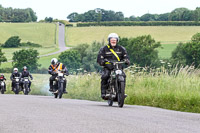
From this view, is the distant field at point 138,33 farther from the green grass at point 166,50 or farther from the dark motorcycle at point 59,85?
the dark motorcycle at point 59,85

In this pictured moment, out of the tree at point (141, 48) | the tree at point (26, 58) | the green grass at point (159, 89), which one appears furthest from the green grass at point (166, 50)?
the green grass at point (159, 89)

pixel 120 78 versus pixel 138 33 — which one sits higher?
pixel 120 78

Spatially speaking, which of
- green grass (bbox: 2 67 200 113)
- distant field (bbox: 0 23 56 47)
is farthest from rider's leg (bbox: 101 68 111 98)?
distant field (bbox: 0 23 56 47)

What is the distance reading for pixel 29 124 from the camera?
7.48 m

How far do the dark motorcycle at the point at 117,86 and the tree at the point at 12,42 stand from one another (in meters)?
124

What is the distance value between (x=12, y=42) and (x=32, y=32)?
48.0ft

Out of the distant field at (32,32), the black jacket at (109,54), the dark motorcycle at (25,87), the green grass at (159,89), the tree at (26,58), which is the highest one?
the black jacket at (109,54)

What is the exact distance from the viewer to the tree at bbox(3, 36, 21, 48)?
136 m

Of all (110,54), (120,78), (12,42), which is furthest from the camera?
(12,42)

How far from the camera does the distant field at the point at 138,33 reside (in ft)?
417

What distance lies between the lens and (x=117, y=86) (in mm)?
12672

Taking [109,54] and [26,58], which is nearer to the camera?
[109,54]

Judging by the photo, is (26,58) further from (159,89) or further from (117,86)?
(117,86)

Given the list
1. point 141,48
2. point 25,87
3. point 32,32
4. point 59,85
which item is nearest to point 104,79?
point 59,85
